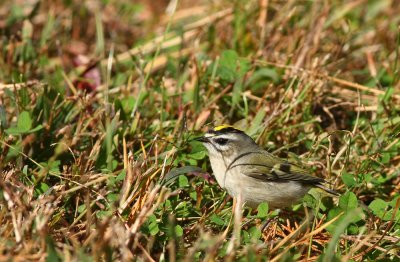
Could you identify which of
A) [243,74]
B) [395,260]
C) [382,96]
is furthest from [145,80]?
[395,260]

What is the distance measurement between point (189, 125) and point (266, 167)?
2.23 ft

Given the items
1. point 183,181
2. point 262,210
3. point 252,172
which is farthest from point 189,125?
point 262,210

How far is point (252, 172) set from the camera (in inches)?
160

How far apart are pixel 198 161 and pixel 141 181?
83 cm

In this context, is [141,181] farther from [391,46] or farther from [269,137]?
[391,46]

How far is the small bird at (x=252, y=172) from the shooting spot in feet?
12.9

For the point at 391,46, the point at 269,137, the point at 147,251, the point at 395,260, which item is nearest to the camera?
the point at 147,251

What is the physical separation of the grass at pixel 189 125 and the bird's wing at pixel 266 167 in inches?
6.5

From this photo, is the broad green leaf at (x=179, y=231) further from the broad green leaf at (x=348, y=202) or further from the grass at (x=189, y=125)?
the broad green leaf at (x=348, y=202)

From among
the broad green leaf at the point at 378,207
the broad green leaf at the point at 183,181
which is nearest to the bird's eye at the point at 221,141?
the broad green leaf at the point at 183,181

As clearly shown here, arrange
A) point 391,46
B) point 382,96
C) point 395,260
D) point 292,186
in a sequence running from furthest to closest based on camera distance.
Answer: point 391,46 → point 382,96 → point 292,186 → point 395,260

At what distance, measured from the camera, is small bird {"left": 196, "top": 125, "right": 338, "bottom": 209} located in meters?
3.92

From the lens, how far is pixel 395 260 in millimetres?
3387

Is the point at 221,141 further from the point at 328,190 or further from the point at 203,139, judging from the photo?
the point at 328,190
